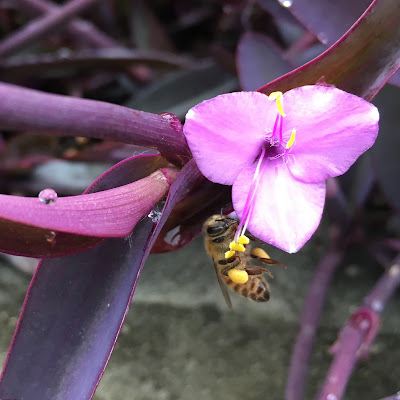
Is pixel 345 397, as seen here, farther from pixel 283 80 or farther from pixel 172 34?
pixel 172 34

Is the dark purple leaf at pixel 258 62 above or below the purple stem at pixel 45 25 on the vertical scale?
above

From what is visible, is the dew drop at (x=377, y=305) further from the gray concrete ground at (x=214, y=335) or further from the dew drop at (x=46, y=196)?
the dew drop at (x=46, y=196)

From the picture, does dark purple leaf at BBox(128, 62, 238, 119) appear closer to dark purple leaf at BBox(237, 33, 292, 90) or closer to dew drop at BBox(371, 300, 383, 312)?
dark purple leaf at BBox(237, 33, 292, 90)

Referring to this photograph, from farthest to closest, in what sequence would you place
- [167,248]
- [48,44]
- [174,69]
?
[48,44], [174,69], [167,248]

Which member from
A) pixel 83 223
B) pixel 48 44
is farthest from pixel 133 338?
pixel 48 44

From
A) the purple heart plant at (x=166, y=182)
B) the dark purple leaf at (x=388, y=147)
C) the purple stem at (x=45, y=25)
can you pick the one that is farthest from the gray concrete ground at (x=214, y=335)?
the purple stem at (x=45, y=25)

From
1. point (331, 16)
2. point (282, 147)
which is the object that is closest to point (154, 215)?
point (282, 147)

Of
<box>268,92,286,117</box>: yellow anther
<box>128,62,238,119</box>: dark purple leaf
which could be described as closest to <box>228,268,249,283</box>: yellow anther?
<box>268,92,286,117</box>: yellow anther
